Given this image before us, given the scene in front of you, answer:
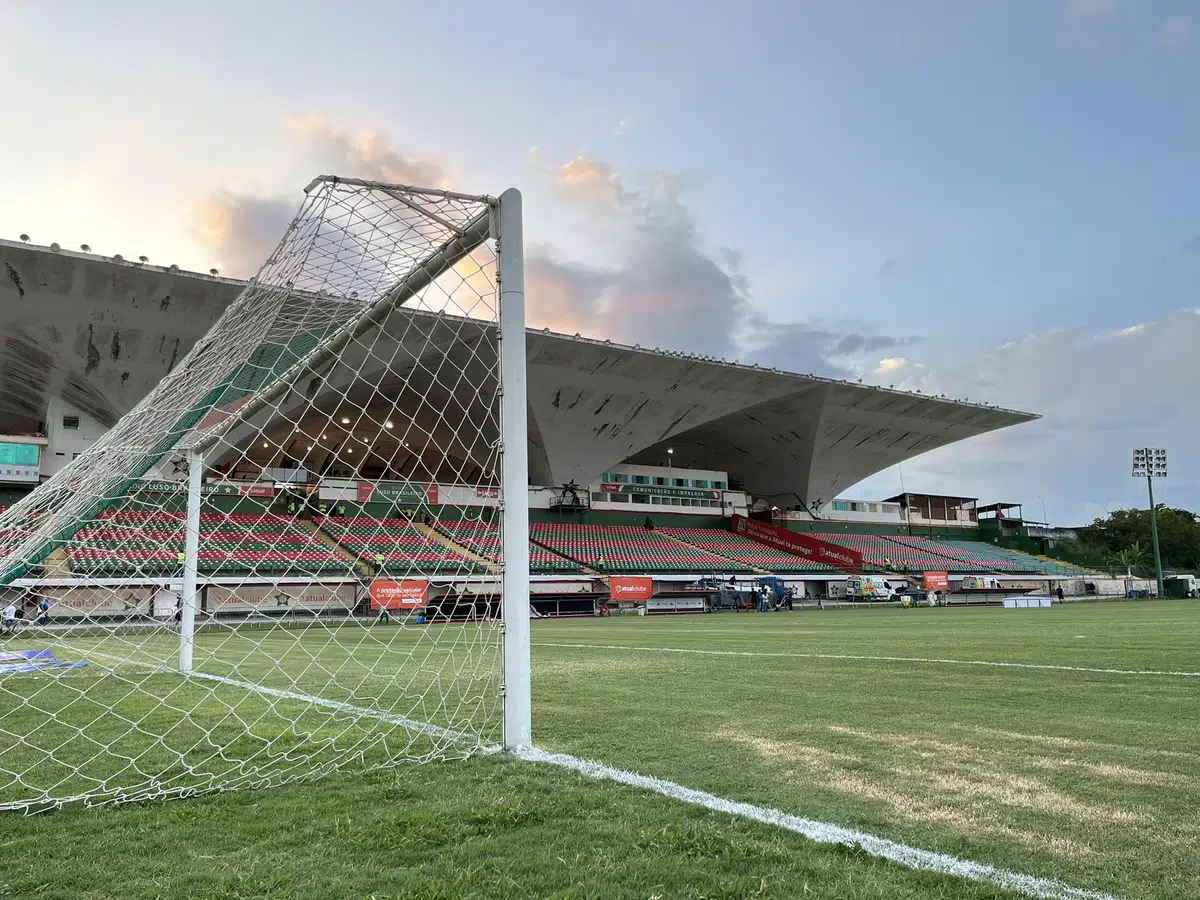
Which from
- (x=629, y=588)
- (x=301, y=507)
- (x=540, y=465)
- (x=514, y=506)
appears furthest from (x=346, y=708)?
(x=540, y=465)

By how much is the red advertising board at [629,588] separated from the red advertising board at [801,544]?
16.4m

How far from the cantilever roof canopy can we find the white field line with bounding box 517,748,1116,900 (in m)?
2.60

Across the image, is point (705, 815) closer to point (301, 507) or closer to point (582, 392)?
point (301, 507)

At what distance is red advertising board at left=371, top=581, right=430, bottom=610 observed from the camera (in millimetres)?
19938

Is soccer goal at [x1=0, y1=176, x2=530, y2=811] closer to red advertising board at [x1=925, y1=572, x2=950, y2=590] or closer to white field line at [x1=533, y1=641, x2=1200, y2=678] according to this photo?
white field line at [x1=533, y1=641, x2=1200, y2=678]

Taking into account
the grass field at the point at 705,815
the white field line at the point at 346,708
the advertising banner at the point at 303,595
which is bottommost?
the advertising banner at the point at 303,595

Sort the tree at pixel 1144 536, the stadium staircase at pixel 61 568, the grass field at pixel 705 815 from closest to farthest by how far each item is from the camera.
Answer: the grass field at pixel 705 815 < the stadium staircase at pixel 61 568 < the tree at pixel 1144 536

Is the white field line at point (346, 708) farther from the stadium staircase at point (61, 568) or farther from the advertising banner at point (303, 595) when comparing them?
the advertising banner at point (303, 595)

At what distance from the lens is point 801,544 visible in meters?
44.7

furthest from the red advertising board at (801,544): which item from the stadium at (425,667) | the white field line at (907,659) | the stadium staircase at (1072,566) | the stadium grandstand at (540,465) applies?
the white field line at (907,659)

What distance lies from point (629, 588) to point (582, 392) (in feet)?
30.3

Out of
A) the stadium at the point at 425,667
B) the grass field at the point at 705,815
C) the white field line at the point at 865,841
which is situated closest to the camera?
the white field line at the point at 865,841

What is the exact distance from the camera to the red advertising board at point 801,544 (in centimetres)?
4265

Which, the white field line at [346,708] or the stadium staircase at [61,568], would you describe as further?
the stadium staircase at [61,568]
